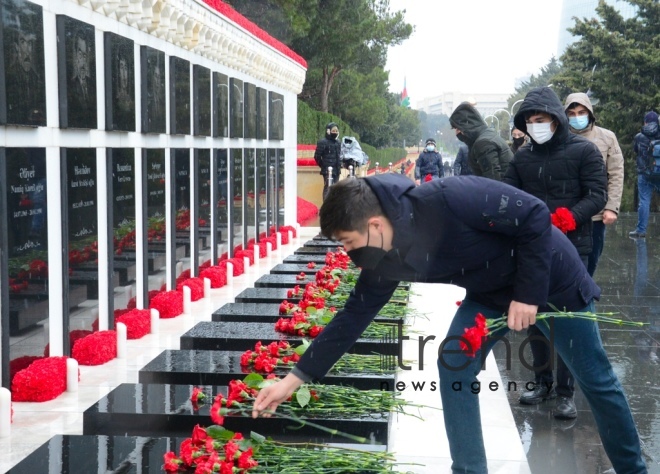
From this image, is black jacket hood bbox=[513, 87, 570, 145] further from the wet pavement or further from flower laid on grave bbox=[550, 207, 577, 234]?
the wet pavement

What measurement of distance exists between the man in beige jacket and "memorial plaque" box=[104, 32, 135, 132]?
356cm

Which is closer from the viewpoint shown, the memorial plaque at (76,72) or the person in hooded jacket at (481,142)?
the memorial plaque at (76,72)

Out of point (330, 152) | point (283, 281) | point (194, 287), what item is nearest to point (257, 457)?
point (283, 281)

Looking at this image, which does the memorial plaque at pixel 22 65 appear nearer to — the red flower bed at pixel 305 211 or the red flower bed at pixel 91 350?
the red flower bed at pixel 91 350

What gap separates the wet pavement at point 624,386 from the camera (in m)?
4.92

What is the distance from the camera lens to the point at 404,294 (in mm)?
8617

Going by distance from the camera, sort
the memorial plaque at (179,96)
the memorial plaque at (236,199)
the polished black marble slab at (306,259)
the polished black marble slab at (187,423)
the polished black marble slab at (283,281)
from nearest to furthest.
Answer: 1. the polished black marble slab at (187,423)
2. the polished black marble slab at (283,281)
3. the memorial plaque at (179,96)
4. the polished black marble slab at (306,259)
5. the memorial plaque at (236,199)

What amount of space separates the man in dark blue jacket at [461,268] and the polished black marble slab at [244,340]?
225cm

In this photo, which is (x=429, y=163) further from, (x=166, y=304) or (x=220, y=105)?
(x=166, y=304)

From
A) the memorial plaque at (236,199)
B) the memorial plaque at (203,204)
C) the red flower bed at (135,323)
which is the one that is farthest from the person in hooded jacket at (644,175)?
the red flower bed at (135,323)

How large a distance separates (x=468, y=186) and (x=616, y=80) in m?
25.3

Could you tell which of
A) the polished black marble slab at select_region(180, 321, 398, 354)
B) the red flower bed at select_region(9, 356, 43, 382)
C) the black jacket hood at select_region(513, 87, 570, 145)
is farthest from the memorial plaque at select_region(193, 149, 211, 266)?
the black jacket hood at select_region(513, 87, 570, 145)

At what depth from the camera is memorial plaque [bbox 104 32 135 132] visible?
7.65 meters

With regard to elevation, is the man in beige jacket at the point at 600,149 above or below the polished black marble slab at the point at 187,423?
above
